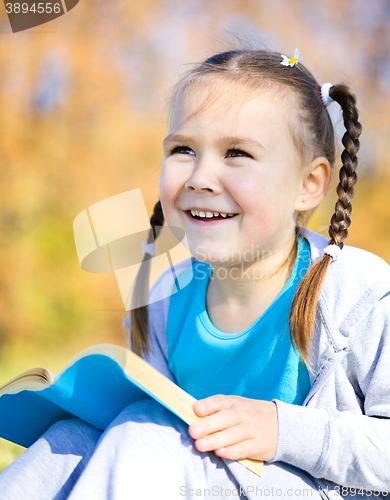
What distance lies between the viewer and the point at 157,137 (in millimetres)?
1877

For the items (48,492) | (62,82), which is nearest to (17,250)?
(62,82)

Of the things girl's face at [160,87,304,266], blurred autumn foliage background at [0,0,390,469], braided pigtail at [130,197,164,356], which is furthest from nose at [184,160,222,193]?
blurred autumn foliage background at [0,0,390,469]

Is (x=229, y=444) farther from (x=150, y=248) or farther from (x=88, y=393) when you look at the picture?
(x=150, y=248)

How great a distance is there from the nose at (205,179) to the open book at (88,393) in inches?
10.7

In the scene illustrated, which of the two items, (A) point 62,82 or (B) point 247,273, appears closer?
(B) point 247,273

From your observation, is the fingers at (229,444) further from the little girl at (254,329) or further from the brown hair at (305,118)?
the brown hair at (305,118)

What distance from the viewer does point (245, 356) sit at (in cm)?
77

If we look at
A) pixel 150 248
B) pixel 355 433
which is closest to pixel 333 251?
pixel 355 433

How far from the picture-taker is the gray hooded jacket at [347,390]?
22.1 inches

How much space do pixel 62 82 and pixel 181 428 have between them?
1698mm

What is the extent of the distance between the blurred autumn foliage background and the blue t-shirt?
0.97 m

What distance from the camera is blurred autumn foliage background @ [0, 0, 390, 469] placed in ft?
5.82

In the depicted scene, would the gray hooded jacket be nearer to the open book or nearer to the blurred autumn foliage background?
the open book

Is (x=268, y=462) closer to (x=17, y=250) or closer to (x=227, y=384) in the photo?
(x=227, y=384)
